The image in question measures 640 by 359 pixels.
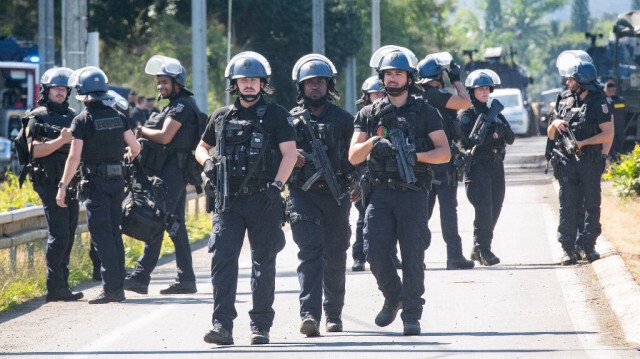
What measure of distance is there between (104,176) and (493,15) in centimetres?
17931

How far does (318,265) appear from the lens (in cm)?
917

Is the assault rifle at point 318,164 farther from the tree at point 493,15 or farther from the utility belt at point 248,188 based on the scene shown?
the tree at point 493,15

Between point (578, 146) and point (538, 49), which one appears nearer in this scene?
point (578, 146)

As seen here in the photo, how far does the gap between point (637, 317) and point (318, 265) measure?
2.21m

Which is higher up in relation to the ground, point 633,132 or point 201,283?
point 633,132

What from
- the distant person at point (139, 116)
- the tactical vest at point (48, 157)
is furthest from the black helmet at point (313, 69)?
the distant person at point (139, 116)

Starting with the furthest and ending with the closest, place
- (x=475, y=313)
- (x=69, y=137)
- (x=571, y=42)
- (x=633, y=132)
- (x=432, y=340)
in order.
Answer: (x=571, y=42) → (x=633, y=132) → (x=69, y=137) → (x=475, y=313) → (x=432, y=340)

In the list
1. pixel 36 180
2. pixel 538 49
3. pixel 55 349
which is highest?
pixel 538 49

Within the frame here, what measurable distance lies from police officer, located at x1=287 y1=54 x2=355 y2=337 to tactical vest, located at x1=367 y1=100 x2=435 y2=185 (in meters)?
0.30

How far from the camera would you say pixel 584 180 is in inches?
495

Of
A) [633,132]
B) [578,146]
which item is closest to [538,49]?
[633,132]

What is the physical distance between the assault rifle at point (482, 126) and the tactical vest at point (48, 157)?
3.89 m

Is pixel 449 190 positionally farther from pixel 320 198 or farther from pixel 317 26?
pixel 317 26

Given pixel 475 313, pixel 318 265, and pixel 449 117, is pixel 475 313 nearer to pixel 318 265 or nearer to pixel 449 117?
pixel 318 265
